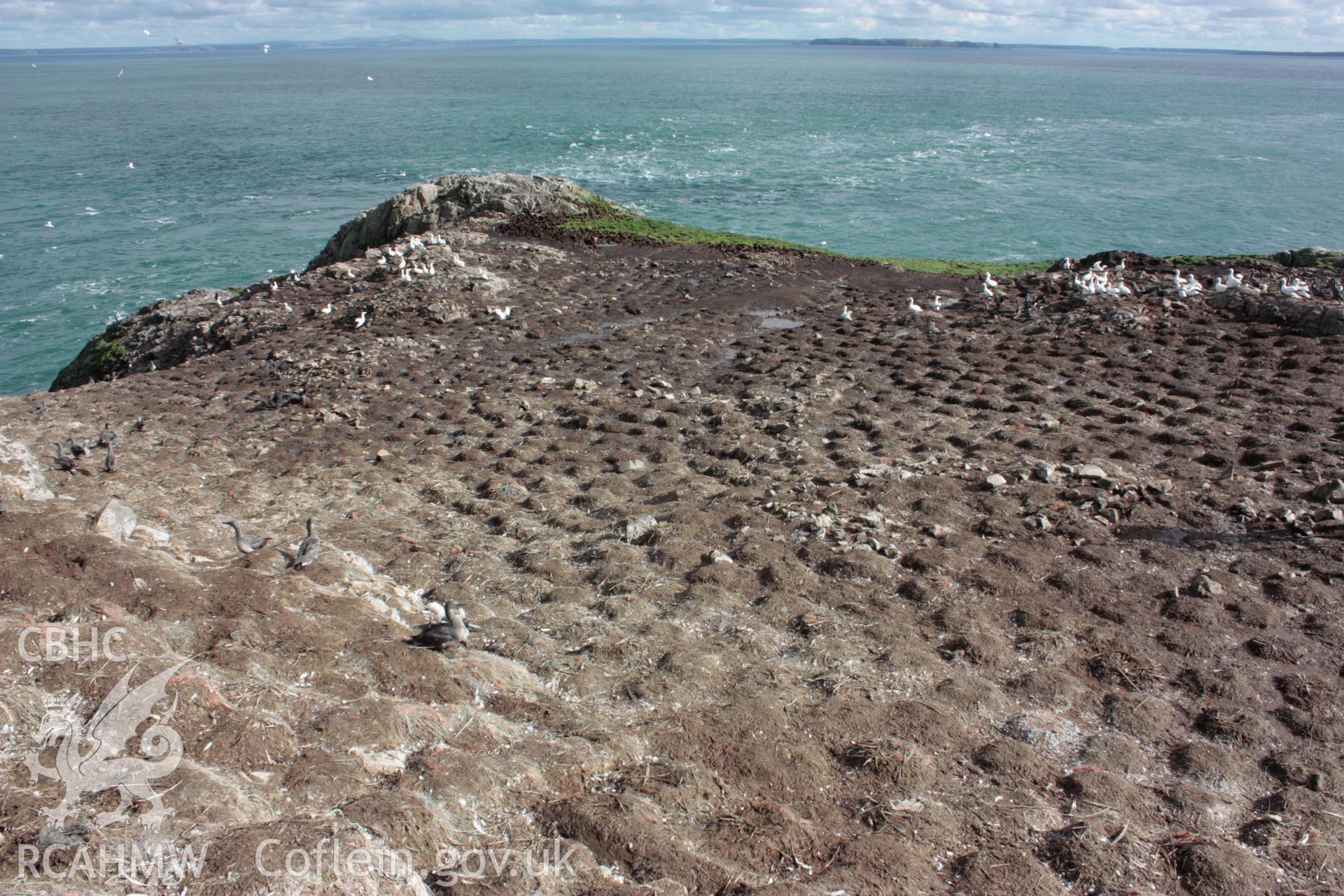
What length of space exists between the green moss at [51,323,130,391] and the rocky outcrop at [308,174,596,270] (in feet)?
20.3

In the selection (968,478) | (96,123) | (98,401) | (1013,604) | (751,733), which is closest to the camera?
(751,733)

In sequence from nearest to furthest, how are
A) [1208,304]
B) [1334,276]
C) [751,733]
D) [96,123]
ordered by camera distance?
[751,733], [1208,304], [1334,276], [96,123]

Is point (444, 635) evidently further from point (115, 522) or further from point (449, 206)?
point (449, 206)

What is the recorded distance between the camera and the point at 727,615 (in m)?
6.36

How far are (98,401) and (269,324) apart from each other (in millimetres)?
4400

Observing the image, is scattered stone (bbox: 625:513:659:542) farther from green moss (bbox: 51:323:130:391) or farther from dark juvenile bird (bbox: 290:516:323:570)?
green moss (bbox: 51:323:130:391)

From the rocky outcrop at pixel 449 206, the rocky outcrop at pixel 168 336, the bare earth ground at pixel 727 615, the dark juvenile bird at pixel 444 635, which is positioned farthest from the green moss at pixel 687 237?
the dark juvenile bird at pixel 444 635

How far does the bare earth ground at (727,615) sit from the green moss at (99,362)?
5.46 metres

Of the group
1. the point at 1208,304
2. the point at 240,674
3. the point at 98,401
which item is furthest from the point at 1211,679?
the point at 98,401

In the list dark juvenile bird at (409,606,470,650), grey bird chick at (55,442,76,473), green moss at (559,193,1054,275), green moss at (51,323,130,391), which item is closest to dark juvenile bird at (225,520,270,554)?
dark juvenile bird at (409,606,470,650)

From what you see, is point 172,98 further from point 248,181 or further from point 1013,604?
→ point 1013,604

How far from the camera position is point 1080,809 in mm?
4516

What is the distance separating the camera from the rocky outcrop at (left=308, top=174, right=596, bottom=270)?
23828 mm

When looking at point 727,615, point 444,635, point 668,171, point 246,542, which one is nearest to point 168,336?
point 246,542
